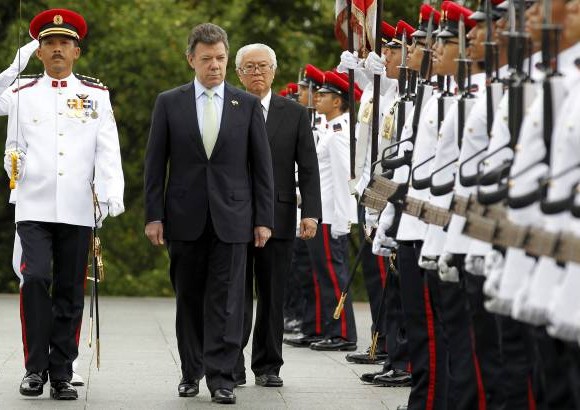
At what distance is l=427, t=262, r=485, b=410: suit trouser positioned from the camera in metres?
7.67

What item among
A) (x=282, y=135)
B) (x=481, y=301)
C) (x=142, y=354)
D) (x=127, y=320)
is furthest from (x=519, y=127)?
(x=127, y=320)

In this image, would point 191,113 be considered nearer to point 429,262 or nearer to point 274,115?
point 274,115

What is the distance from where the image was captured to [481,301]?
7.27 m

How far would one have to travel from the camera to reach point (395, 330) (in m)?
10.9

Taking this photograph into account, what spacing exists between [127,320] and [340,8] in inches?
215

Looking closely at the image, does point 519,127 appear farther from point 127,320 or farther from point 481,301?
point 127,320

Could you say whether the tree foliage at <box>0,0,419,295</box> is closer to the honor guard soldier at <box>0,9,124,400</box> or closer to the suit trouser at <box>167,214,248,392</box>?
the honor guard soldier at <box>0,9,124,400</box>

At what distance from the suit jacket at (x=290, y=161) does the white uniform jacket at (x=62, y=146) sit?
1187 millimetres

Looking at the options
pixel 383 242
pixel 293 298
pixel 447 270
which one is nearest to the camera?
pixel 447 270

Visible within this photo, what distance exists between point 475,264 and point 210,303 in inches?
119

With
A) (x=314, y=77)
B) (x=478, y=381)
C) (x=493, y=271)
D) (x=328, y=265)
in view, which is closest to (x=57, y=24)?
(x=478, y=381)

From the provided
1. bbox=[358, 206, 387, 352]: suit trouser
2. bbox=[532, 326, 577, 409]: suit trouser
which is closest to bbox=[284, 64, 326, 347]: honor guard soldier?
bbox=[358, 206, 387, 352]: suit trouser

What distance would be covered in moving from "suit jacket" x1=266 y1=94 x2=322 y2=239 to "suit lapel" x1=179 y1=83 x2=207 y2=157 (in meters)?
0.94

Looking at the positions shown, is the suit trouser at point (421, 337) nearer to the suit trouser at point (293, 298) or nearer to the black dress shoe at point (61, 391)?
the black dress shoe at point (61, 391)
